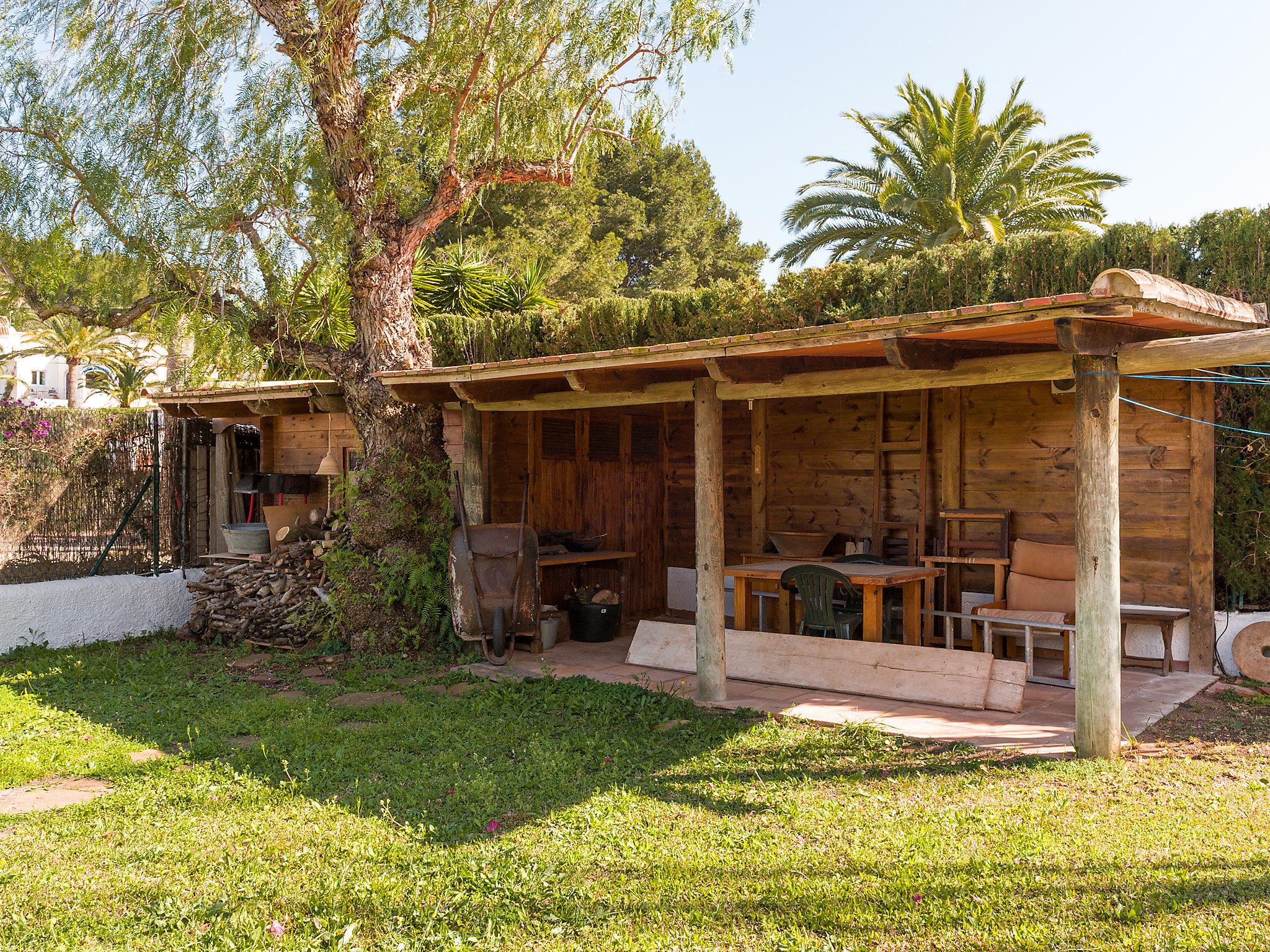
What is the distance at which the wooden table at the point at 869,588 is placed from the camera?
6.91m

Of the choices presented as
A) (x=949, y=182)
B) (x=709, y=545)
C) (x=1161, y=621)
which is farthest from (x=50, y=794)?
(x=949, y=182)

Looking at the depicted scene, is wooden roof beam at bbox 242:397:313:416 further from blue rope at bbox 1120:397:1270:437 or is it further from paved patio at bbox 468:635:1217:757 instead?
blue rope at bbox 1120:397:1270:437

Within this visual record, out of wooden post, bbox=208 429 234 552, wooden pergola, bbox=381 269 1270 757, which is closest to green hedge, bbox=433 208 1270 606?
wooden pergola, bbox=381 269 1270 757

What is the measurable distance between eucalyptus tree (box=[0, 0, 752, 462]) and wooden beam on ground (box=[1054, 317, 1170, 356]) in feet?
15.7

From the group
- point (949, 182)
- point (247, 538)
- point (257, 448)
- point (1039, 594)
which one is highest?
point (949, 182)

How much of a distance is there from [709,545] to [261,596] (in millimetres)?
4877

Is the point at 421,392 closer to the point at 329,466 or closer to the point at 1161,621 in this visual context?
the point at 329,466

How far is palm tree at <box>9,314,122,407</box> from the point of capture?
24500 millimetres

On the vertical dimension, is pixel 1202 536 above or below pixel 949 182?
below

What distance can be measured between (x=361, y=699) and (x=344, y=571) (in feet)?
6.39

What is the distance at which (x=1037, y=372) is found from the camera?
543cm

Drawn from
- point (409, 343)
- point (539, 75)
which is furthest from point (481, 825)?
point (539, 75)

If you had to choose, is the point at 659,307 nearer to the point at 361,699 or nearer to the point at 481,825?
the point at 361,699

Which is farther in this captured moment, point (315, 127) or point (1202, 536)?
point (315, 127)
